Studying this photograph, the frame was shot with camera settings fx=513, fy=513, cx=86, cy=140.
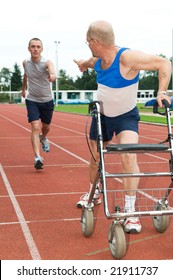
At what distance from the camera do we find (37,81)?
27.7 feet

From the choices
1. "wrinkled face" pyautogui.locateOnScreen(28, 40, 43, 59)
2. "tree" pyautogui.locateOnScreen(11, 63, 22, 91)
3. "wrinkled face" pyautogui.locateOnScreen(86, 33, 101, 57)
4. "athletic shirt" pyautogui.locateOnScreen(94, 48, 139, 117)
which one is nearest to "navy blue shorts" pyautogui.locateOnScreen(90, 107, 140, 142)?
"athletic shirt" pyautogui.locateOnScreen(94, 48, 139, 117)

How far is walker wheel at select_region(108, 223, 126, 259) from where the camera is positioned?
12.9ft

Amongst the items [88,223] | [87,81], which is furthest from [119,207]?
[87,81]

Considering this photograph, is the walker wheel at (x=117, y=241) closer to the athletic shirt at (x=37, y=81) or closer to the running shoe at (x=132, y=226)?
the running shoe at (x=132, y=226)

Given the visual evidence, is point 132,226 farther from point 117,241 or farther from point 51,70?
point 51,70

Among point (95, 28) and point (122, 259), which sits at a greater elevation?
point (95, 28)

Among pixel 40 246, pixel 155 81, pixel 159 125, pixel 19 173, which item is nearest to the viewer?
pixel 40 246

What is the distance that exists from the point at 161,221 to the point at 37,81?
14.1 feet

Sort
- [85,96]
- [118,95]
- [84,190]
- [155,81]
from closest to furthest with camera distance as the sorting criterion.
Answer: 1. [118,95]
2. [84,190]
3. [85,96]
4. [155,81]

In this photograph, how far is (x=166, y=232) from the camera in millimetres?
4910

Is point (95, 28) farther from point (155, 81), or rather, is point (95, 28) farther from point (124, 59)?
point (155, 81)

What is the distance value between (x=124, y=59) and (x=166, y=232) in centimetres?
169

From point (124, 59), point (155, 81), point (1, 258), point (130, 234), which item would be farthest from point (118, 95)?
point (155, 81)

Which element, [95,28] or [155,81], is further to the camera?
[155,81]
